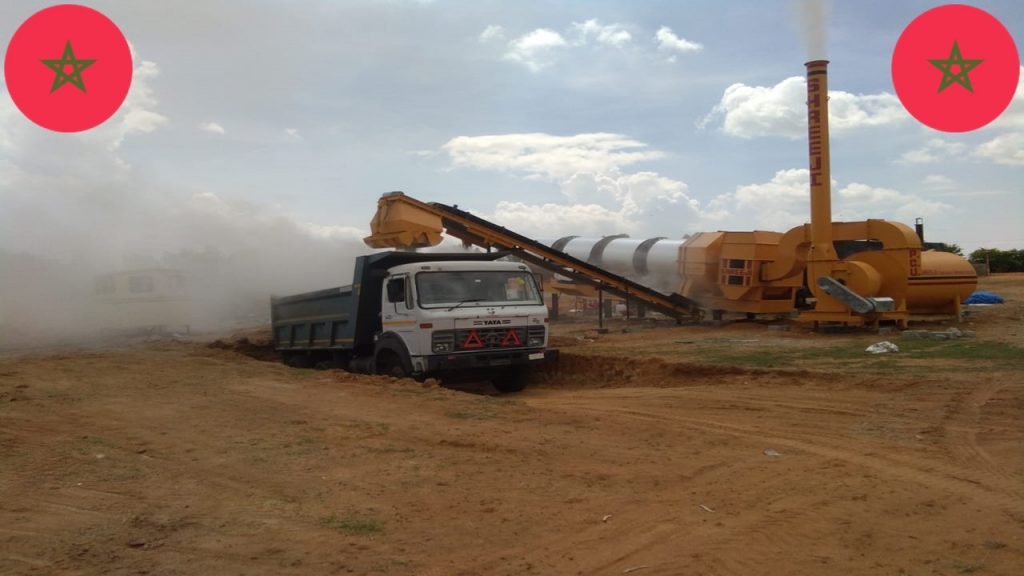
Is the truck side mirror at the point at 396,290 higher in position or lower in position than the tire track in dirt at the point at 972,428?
higher

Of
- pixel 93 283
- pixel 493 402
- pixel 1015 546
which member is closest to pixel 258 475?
pixel 493 402

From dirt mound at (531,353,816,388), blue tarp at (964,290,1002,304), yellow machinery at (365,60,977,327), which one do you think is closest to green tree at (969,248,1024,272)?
blue tarp at (964,290,1002,304)

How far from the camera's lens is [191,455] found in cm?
741

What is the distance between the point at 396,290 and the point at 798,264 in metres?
12.1

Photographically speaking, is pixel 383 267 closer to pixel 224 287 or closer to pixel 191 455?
pixel 191 455

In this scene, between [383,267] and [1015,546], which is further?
[383,267]

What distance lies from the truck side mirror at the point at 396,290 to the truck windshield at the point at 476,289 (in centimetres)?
35

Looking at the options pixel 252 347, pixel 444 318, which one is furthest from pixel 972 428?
pixel 252 347

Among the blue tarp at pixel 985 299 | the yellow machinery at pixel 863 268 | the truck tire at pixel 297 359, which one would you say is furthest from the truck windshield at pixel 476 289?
the blue tarp at pixel 985 299

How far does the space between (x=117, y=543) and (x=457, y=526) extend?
2.16 m

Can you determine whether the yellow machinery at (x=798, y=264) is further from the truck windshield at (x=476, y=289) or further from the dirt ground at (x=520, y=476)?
the truck windshield at (x=476, y=289)

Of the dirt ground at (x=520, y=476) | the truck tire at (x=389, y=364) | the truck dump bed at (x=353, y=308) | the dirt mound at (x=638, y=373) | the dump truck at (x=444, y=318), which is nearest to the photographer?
the dirt ground at (x=520, y=476)

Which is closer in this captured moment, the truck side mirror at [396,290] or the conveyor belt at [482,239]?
the truck side mirror at [396,290]

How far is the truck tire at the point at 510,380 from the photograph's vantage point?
1400cm
